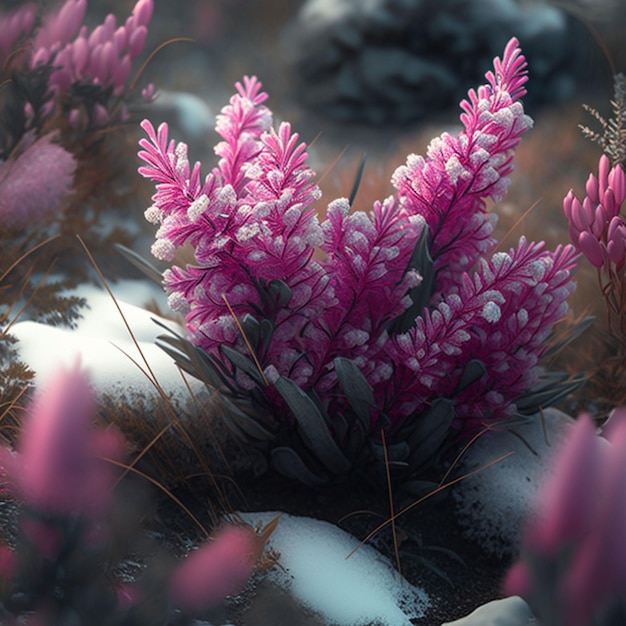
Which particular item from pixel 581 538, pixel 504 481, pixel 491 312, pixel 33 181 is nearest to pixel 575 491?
pixel 581 538

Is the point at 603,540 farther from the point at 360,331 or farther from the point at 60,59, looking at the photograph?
the point at 60,59

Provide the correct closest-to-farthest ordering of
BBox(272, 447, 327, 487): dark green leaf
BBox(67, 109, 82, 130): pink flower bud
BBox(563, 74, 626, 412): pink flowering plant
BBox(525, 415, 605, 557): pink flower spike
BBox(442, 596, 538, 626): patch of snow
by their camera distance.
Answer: BBox(525, 415, 605, 557): pink flower spike
BBox(442, 596, 538, 626): patch of snow
BBox(272, 447, 327, 487): dark green leaf
BBox(563, 74, 626, 412): pink flowering plant
BBox(67, 109, 82, 130): pink flower bud

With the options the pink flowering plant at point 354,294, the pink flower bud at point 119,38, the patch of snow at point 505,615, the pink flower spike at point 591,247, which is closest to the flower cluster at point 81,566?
the patch of snow at point 505,615

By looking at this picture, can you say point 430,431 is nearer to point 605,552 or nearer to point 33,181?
point 605,552

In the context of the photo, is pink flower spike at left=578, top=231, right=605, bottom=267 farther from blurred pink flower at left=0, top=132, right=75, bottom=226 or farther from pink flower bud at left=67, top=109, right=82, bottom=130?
pink flower bud at left=67, top=109, right=82, bottom=130

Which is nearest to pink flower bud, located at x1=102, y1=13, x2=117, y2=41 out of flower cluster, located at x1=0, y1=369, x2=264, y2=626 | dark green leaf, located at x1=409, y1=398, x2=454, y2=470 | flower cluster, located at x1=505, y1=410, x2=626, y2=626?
dark green leaf, located at x1=409, y1=398, x2=454, y2=470
